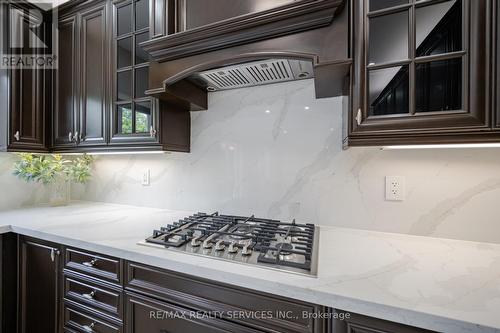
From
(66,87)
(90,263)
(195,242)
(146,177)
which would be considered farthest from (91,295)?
(66,87)

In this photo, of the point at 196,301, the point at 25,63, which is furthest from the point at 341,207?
the point at 25,63

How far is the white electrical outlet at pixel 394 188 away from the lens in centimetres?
115

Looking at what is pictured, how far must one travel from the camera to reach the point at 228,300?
2.61 ft

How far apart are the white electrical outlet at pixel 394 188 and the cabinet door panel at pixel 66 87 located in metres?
1.96

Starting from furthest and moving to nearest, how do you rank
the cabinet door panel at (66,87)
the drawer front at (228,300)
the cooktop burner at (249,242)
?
the cabinet door panel at (66,87), the cooktop burner at (249,242), the drawer front at (228,300)

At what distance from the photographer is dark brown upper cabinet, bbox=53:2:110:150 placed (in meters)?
1.51

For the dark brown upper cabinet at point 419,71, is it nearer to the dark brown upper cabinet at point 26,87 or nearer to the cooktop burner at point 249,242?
the cooktop burner at point 249,242

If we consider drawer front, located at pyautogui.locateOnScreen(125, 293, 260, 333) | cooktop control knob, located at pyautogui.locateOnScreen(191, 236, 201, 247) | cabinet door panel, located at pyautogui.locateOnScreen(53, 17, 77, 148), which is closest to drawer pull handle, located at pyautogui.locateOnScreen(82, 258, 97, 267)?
drawer front, located at pyautogui.locateOnScreen(125, 293, 260, 333)

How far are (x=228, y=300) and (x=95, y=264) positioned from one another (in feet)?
2.18

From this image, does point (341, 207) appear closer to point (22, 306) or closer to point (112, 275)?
point (112, 275)

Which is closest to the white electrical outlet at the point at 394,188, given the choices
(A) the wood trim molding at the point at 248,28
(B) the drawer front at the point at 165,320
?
(A) the wood trim molding at the point at 248,28

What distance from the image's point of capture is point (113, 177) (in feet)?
6.29

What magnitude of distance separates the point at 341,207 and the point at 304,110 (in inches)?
21.9

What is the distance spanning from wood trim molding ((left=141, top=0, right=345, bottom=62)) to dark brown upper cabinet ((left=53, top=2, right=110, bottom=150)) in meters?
0.58
